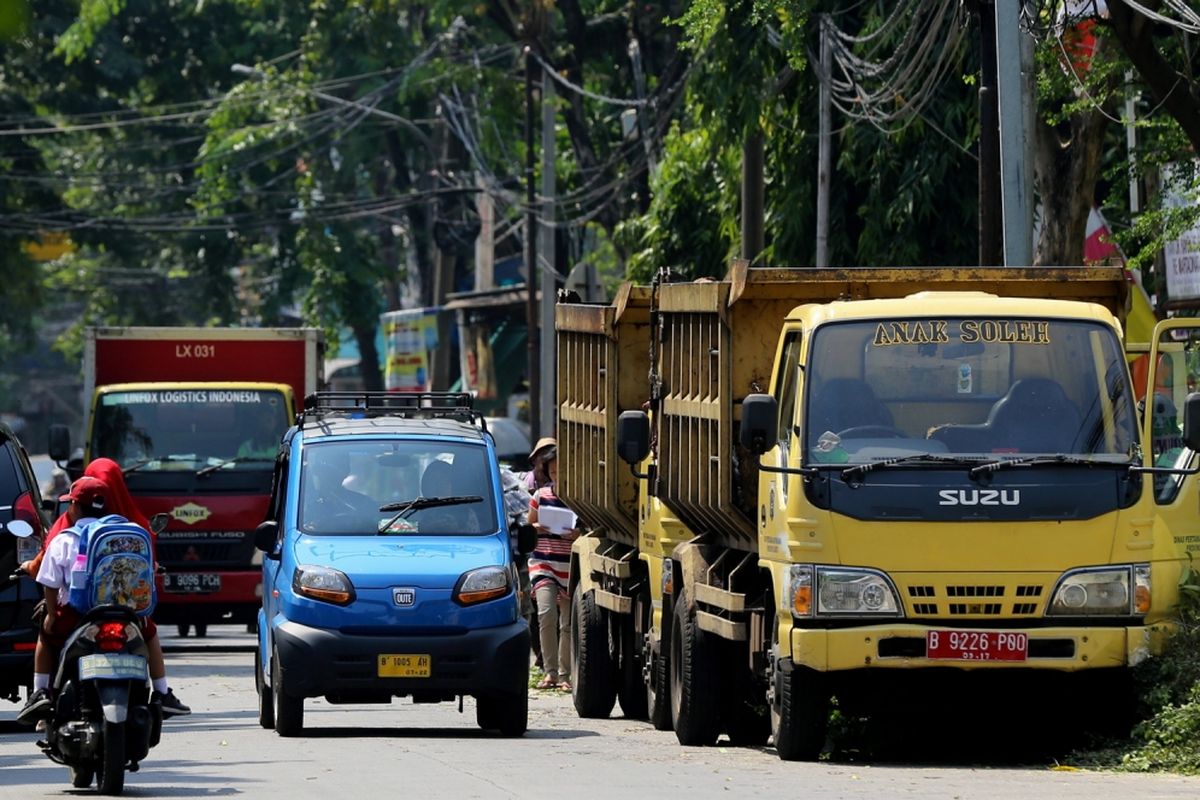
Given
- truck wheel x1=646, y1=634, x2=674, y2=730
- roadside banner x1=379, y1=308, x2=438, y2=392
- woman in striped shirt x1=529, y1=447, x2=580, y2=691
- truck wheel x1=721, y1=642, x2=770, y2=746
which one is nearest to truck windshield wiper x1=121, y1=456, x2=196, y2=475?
woman in striped shirt x1=529, y1=447, x2=580, y2=691

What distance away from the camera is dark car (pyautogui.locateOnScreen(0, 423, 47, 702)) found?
14.4m

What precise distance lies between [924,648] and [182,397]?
12.5 metres

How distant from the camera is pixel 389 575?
1373 centimetres

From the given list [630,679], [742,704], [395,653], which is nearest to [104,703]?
[395,653]

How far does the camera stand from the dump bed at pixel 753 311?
497 inches

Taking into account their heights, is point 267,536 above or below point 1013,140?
below

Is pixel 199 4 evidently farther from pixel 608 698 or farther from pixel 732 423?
pixel 732 423

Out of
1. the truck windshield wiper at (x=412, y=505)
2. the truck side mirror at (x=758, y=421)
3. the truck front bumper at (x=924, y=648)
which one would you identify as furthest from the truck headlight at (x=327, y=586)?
the truck front bumper at (x=924, y=648)

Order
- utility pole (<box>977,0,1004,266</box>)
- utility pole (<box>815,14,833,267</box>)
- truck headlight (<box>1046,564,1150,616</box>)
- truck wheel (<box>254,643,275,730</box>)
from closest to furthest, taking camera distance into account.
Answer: truck headlight (<box>1046,564,1150,616</box>)
truck wheel (<box>254,643,275,730</box>)
utility pole (<box>977,0,1004,266</box>)
utility pole (<box>815,14,833,267</box>)

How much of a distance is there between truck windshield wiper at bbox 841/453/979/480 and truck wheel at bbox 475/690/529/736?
3495 mm

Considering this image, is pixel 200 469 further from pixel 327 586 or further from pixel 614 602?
pixel 327 586

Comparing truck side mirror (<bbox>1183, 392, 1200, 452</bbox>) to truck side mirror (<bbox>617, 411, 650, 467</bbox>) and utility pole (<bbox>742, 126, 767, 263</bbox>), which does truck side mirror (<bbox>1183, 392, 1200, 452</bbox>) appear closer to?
truck side mirror (<bbox>617, 411, 650, 467</bbox>)

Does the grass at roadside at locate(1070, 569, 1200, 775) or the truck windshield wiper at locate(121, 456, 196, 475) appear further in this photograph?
the truck windshield wiper at locate(121, 456, 196, 475)

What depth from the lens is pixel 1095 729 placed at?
12.2 m
